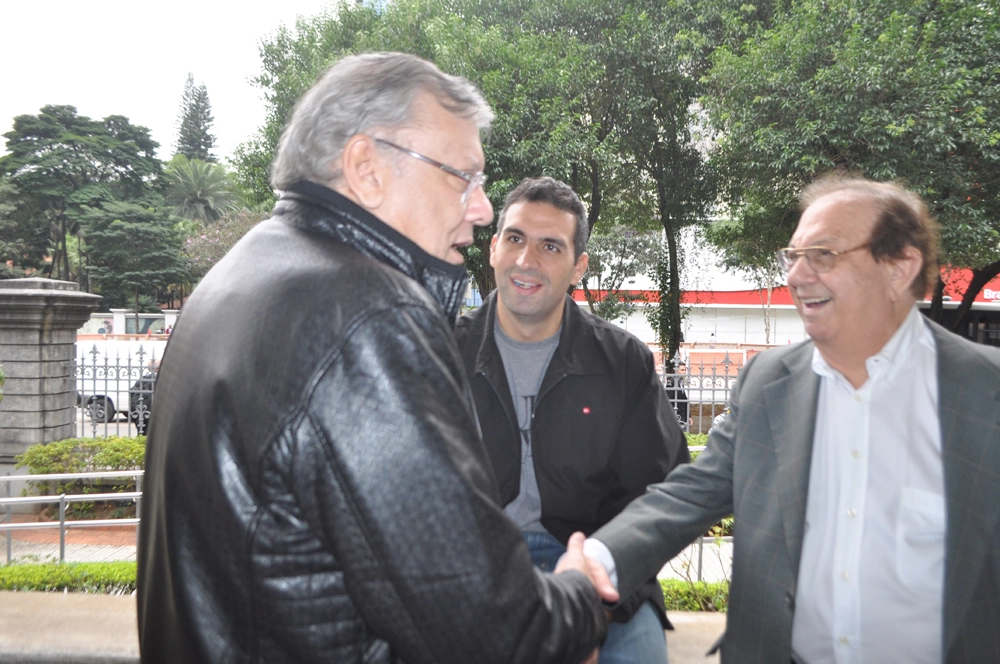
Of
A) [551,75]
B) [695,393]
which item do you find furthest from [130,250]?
[695,393]

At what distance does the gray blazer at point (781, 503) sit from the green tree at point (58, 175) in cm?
4923

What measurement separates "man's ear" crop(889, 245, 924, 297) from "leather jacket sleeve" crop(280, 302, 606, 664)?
1636 millimetres

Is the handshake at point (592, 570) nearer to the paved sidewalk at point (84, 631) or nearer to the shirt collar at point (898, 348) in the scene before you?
the shirt collar at point (898, 348)

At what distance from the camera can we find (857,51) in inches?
439

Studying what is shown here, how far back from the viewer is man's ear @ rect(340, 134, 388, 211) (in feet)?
4.39

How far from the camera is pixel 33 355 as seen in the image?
29.9 feet

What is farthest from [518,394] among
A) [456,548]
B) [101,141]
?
[101,141]

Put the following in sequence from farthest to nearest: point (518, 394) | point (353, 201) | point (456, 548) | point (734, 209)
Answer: point (734, 209), point (518, 394), point (353, 201), point (456, 548)

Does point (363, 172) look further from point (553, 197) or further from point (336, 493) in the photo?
point (553, 197)

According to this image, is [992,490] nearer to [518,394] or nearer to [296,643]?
[518,394]

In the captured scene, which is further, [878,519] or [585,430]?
[585,430]

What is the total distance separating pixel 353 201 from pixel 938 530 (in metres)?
1.70

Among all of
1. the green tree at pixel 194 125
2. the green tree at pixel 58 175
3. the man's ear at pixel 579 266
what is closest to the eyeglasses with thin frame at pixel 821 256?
the man's ear at pixel 579 266

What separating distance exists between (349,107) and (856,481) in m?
1.65
